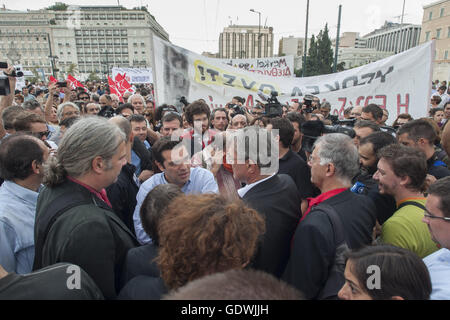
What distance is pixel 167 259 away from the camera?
1074 mm

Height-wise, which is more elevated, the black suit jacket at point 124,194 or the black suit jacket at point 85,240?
the black suit jacket at point 85,240

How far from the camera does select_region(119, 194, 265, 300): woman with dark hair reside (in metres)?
1.03

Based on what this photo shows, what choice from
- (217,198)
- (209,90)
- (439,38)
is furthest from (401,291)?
(439,38)

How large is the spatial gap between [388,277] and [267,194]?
0.79 m

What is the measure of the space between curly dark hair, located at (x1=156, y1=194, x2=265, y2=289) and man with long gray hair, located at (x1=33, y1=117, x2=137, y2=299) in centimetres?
39

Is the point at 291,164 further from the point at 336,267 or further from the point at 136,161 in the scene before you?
the point at 136,161

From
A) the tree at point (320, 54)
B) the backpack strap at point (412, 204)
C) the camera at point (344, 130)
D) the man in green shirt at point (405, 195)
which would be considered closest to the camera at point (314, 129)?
the camera at point (344, 130)

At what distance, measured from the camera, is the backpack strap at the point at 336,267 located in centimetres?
150

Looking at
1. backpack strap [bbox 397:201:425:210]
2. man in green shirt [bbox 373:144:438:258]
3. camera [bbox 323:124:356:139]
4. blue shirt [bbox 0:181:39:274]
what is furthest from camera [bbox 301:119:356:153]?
blue shirt [bbox 0:181:39:274]

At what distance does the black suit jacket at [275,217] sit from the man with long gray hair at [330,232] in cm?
11

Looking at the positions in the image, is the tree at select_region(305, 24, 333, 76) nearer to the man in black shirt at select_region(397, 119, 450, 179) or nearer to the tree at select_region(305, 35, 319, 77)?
the tree at select_region(305, 35, 319, 77)

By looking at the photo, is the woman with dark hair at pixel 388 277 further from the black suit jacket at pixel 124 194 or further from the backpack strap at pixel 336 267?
the black suit jacket at pixel 124 194

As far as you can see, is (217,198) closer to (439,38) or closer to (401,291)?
(401,291)
